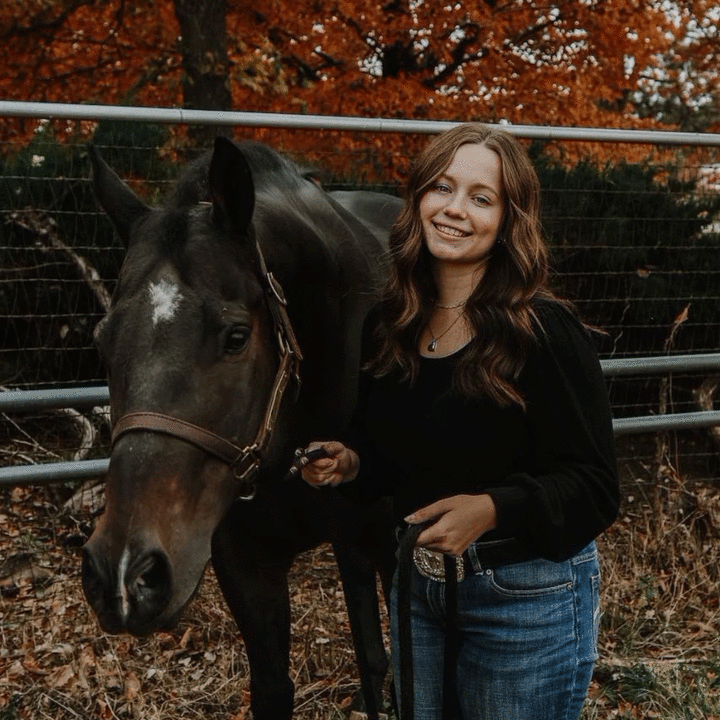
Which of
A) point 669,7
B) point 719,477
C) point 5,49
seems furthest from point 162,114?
point 669,7

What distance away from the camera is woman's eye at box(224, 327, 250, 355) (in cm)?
202

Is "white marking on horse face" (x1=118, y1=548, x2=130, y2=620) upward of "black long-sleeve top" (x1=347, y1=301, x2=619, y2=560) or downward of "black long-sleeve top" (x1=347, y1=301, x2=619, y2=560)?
downward

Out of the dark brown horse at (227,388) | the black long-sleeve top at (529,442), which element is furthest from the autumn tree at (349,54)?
the black long-sleeve top at (529,442)

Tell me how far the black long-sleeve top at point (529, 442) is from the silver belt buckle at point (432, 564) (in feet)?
0.30

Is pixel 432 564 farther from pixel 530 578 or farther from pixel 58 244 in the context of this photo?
pixel 58 244

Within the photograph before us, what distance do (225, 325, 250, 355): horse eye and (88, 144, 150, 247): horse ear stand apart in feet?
1.41

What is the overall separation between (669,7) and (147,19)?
5.62m

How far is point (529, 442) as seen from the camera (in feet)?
6.34

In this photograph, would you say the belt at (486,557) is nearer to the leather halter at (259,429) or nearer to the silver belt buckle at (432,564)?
the silver belt buckle at (432,564)

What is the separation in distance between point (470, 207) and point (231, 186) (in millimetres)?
544

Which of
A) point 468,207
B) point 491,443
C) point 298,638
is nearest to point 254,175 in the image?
point 468,207

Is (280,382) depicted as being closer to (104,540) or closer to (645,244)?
(104,540)

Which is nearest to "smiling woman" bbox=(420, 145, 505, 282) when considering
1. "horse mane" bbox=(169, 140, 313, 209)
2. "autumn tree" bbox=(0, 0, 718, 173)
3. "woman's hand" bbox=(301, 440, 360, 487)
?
"woman's hand" bbox=(301, 440, 360, 487)

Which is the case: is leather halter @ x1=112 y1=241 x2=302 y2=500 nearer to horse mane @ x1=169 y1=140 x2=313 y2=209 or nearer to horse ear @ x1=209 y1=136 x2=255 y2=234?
horse ear @ x1=209 y1=136 x2=255 y2=234
